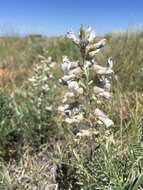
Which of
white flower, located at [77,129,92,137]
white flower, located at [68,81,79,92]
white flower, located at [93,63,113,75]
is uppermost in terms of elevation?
white flower, located at [93,63,113,75]

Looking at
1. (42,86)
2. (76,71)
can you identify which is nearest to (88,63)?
(76,71)

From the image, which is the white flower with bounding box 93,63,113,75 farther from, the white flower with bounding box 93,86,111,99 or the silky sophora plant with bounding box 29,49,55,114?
the silky sophora plant with bounding box 29,49,55,114

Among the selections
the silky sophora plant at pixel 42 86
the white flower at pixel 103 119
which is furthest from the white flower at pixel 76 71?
Answer: the silky sophora plant at pixel 42 86

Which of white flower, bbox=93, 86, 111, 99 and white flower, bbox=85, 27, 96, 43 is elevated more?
white flower, bbox=85, 27, 96, 43

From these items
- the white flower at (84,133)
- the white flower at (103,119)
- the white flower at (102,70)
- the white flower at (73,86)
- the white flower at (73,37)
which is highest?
the white flower at (73,37)

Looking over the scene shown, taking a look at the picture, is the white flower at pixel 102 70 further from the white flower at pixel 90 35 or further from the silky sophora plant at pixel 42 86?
the silky sophora plant at pixel 42 86

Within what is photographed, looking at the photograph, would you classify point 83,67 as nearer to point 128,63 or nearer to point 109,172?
point 109,172

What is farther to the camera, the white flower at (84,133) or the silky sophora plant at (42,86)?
the silky sophora plant at (42,86)

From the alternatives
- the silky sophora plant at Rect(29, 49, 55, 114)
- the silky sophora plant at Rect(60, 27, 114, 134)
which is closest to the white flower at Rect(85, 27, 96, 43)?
the silky sophora plant at Rect(60, 27, 114, 134)
